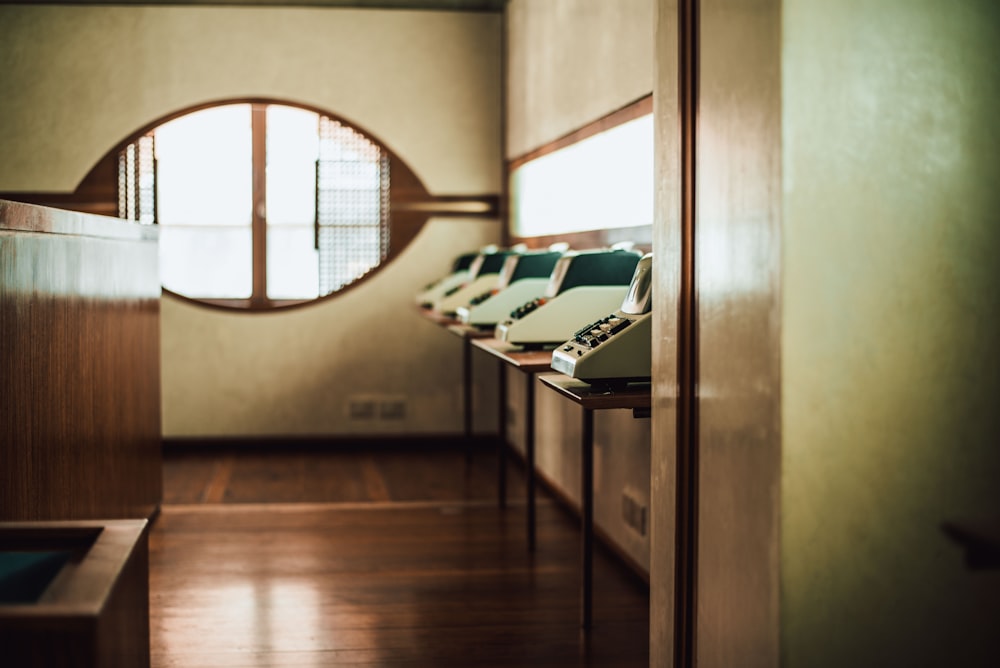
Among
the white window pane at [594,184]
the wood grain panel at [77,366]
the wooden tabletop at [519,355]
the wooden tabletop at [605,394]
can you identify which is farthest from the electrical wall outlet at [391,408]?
the wooden tabletop at [605,394]

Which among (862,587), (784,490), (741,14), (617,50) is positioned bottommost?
(862,587)

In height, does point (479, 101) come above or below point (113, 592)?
above

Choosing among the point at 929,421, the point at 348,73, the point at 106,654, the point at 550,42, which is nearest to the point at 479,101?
the point at 348,73

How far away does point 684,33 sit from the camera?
7.45ft

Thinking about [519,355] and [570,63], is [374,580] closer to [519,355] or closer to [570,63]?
[519,355]

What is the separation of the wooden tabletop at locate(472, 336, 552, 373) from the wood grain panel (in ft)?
4.30

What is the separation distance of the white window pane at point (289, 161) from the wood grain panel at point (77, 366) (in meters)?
1.79

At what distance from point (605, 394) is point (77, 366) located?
179 centimetres

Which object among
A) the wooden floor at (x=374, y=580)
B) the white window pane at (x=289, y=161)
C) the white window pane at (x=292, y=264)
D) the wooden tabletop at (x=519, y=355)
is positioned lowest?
Result: the wooden floor at (x=374, y=580)

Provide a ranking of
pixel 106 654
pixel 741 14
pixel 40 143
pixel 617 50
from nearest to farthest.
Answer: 1. pixel 106 654
2. pixel 741 14
3. pixel 617 50
4. pixel 40 143

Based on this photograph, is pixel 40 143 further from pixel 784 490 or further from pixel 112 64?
pixel 784 490

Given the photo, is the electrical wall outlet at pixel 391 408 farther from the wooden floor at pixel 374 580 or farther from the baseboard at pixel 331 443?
the wooden floor at pixel 374 580

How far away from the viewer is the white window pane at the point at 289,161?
669cm

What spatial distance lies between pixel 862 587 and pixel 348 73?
5.54 m
